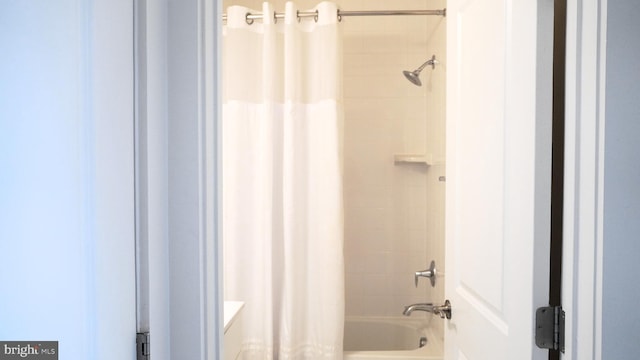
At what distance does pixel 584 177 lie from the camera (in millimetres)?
673

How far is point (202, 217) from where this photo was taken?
693mm

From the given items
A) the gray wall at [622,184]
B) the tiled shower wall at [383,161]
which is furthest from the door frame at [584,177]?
the tiled shower wall at [383,161]

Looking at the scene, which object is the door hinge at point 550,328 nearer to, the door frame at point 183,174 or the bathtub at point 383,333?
the door frame at point 183,174

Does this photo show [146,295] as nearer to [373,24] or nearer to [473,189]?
[473,189]

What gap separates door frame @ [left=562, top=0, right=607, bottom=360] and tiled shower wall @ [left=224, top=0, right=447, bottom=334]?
175 cm

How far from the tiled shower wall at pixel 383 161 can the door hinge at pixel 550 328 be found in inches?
66.8

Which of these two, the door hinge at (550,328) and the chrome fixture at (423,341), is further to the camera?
the chrome fixture at (423,341)

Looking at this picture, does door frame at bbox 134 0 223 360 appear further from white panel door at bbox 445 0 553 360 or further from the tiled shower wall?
the tiled shower wall

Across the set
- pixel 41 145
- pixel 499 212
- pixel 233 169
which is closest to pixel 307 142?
pixel 233 169

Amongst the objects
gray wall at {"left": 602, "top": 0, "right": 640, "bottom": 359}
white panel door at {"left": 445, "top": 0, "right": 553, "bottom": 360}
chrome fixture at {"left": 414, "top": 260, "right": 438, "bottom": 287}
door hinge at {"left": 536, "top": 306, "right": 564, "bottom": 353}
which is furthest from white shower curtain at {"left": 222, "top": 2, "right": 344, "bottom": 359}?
gray wall at {"left": 602, "top": 0, "right": 640, "bottom": 359}

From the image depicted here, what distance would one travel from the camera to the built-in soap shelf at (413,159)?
2.29m

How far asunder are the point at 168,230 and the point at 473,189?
80cm

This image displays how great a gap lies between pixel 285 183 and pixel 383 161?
898mm

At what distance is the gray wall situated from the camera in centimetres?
63
